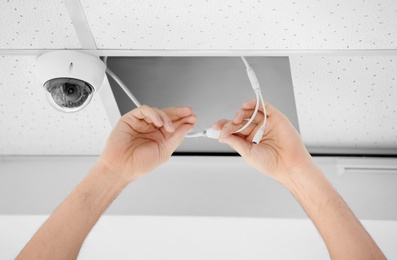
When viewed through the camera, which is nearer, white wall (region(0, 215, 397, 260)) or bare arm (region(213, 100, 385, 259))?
bare arm (region(213, 100, 385, 259))

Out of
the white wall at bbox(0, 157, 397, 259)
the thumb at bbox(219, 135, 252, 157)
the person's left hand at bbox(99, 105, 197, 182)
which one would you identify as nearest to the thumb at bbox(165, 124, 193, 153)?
the person's left hand at bbox(99, 105, 197, 182)

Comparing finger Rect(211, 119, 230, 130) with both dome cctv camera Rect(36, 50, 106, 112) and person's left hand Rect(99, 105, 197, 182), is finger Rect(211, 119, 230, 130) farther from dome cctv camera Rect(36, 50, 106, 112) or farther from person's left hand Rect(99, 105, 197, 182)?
dome cctv camera Rect(36, 50, 106, 112)

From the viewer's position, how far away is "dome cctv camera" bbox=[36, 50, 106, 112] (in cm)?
112

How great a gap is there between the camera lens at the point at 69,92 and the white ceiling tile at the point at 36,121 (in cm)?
14

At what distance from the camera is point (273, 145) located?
119cm

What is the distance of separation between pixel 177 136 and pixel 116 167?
19 centimetres

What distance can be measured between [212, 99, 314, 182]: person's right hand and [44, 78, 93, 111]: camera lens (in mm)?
360

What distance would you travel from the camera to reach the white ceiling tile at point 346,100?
119 centimetres

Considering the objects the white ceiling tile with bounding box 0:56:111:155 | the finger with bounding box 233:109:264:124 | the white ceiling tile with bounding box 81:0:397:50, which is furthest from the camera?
the white ceiling tile with bounding box 0:56:111:155

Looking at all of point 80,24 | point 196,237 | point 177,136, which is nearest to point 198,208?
point 196,237

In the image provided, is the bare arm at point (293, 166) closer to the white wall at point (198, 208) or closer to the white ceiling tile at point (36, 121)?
the white wall at point (198, 208)

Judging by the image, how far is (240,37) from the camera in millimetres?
1100

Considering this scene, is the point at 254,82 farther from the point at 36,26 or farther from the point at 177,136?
the point at 36,26

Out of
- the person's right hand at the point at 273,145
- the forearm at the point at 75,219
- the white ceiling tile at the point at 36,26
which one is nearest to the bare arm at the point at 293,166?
the person's right hand at the point at 273,145
